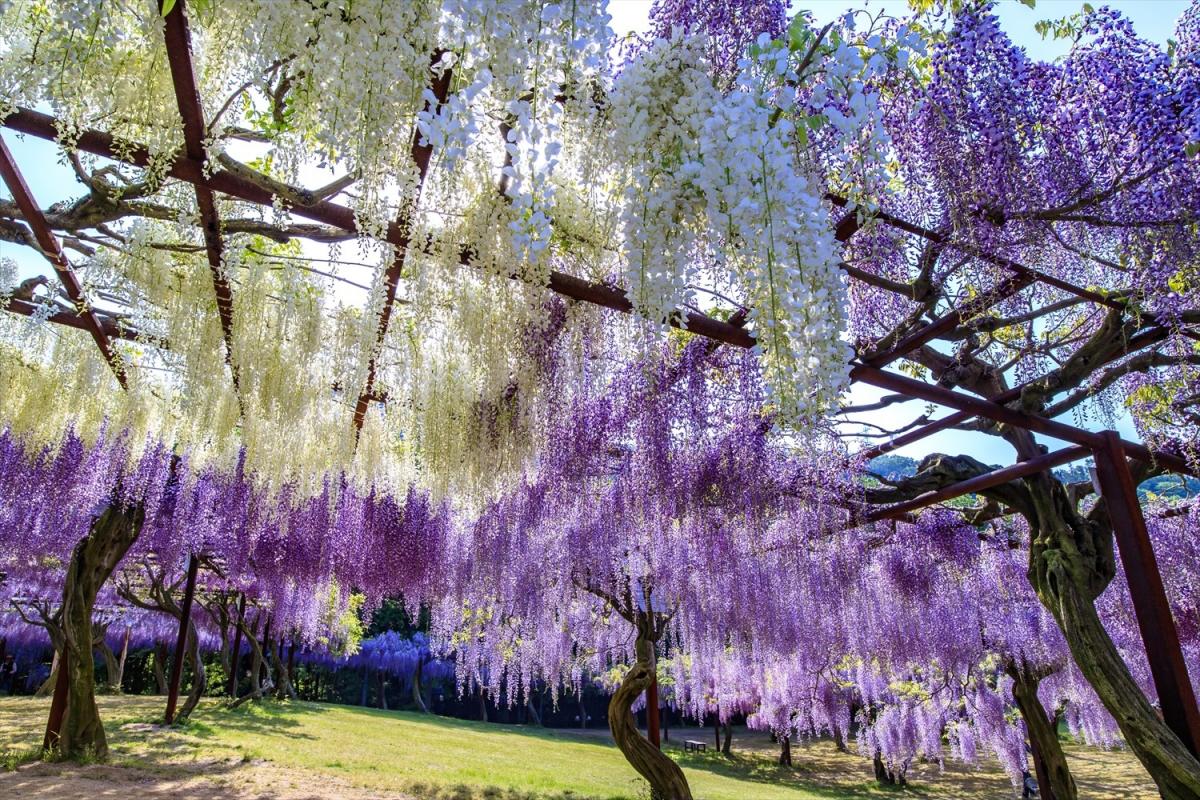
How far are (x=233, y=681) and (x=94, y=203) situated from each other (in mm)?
10960

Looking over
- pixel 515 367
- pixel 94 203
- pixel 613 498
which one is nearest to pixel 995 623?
pixel 613 498

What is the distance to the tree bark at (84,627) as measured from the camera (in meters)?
5.97

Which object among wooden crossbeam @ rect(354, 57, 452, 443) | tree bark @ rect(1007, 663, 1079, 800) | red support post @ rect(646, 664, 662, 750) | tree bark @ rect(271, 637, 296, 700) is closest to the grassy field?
red support post @ rect(646, 664, 662, 750)

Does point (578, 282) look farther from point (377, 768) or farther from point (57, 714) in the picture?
point (377, 768)

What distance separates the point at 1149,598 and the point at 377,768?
7.07 metres

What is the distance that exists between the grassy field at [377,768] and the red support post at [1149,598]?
4.85 m

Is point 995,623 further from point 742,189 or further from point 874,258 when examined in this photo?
point 742,189

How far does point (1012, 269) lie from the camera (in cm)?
350

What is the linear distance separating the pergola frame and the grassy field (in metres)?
3.01

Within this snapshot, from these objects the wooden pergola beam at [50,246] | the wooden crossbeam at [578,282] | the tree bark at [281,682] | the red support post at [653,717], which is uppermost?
the wooden pergola beam at [50,246]

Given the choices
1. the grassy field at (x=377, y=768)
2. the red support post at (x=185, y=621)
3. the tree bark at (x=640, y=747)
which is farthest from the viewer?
the red support post at (x=185, y=621)

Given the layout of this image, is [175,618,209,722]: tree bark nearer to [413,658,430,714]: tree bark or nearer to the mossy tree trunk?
the mossy tree trunk

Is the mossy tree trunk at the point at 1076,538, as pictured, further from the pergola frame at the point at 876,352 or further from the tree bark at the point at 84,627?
the tree bark at the point at 84,627

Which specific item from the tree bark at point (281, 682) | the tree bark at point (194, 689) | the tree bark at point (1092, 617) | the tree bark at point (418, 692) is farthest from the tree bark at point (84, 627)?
the tree bark at point (418, 692)
